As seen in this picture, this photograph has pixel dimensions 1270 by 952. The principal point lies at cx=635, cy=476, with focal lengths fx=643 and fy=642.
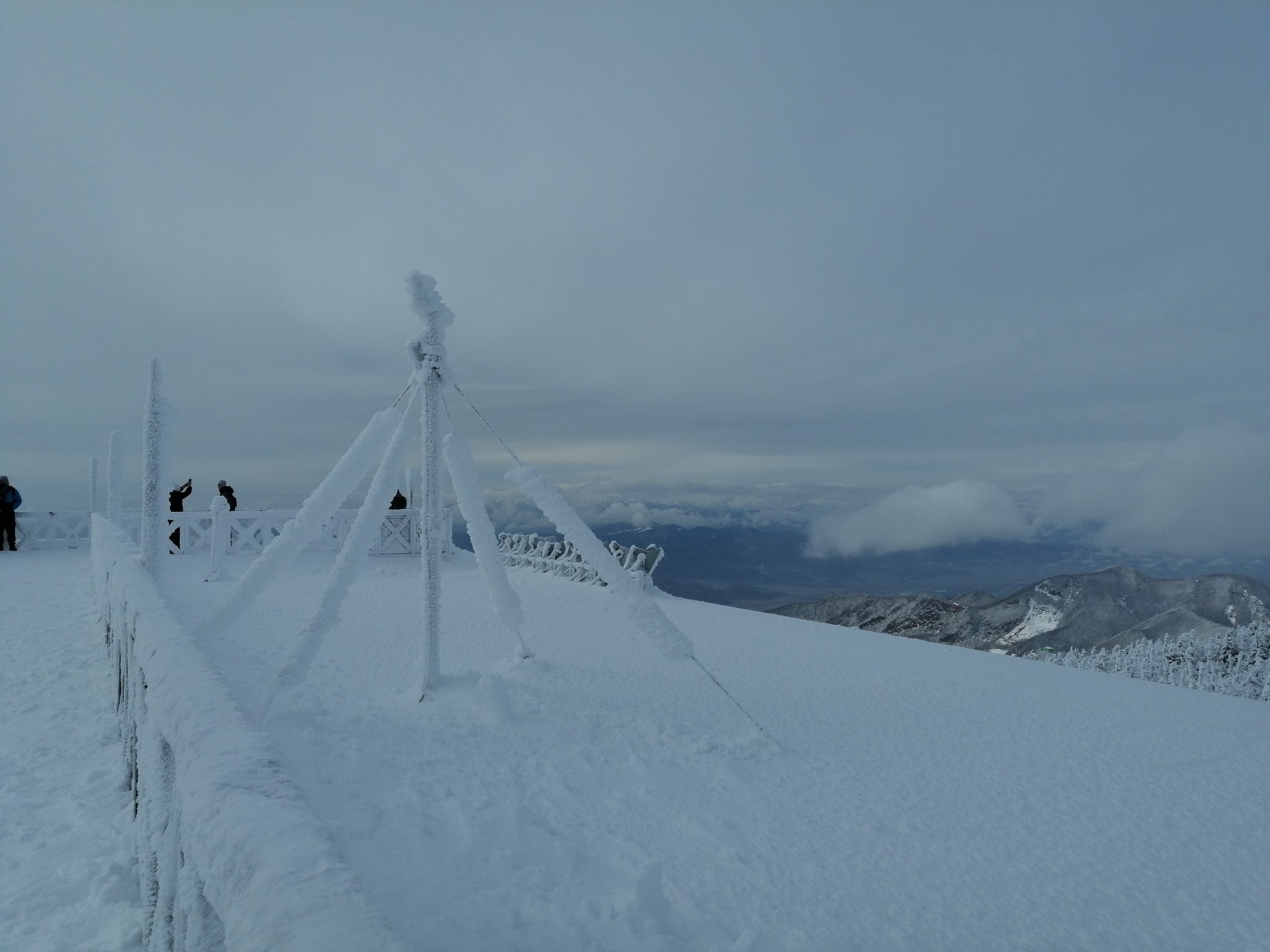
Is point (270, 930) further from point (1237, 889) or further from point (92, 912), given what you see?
point (1237, 889)

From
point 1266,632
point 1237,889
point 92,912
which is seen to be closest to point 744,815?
point 1237,889

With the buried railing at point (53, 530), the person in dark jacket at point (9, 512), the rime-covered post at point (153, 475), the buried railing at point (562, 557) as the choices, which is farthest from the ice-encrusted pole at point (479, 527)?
the buried railing at point (53, 530)

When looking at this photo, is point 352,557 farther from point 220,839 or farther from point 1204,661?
point 1204,661

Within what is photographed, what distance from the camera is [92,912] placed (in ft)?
9.09

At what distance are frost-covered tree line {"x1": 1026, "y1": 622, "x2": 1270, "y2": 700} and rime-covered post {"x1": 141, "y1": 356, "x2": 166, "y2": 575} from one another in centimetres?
1483

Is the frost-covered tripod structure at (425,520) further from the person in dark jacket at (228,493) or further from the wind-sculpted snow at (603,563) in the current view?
the person in dark jacket at (228,493)

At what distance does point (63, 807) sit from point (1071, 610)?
72946 mm

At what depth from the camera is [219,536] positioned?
1441 centimetres

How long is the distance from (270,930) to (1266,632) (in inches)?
845

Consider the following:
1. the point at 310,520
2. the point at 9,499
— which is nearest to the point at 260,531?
the point at 9,499

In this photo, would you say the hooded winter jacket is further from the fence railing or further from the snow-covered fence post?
the snow-covered fence post

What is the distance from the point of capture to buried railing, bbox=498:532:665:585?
1409cm

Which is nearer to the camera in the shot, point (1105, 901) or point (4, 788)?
point (1105, 901)

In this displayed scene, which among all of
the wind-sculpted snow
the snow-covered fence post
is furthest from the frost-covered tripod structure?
the snow-covered fence post
